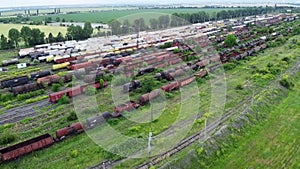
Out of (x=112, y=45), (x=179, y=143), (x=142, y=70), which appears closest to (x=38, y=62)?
(x=112, y=45)

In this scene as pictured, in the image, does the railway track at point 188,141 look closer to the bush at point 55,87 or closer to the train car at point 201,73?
the train car at point 201,73

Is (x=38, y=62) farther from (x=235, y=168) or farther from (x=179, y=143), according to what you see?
(x=235, y=168)

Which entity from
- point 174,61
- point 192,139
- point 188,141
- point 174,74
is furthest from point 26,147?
point 174,61

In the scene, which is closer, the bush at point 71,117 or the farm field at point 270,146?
the farm field at point 270,146

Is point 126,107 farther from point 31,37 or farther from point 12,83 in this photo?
point 31,37

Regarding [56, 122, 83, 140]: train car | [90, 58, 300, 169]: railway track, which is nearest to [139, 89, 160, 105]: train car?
[56, 122, 83, 140]: train car

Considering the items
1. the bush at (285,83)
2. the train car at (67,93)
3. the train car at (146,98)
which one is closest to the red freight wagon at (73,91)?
the train car at (67,93)
